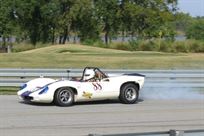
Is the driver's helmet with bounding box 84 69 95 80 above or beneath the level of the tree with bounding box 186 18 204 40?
beneath

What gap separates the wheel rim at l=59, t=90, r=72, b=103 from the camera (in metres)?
13.3

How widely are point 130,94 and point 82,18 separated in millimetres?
54821

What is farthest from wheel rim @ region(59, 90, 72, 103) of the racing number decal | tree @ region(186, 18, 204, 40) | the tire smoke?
tree @ region(186, 18, 204, 40)

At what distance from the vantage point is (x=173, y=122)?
36.5 ft

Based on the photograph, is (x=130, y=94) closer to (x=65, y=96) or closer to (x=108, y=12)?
(x=65, y=96)

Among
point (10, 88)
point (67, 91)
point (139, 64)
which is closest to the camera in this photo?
point (67, 91)

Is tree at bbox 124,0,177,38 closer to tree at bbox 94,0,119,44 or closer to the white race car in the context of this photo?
tree at bbox 94,0,119,44

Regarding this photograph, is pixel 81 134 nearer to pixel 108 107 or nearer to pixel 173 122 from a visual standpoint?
pixel 173 122

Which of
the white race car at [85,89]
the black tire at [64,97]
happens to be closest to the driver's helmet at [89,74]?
the white race car at [85,89]

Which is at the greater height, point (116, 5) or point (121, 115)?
point (116, 5)

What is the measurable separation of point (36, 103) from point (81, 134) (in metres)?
4.67

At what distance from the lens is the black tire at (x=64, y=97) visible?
1320cm

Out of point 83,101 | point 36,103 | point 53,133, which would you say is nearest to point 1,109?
point 36,103

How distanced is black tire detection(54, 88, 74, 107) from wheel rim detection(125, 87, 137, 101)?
1.61 m
